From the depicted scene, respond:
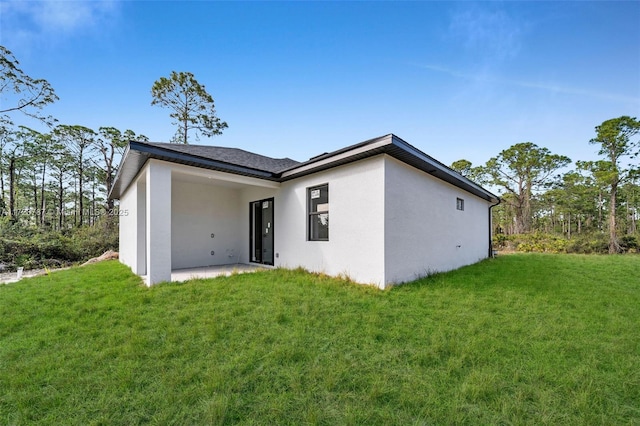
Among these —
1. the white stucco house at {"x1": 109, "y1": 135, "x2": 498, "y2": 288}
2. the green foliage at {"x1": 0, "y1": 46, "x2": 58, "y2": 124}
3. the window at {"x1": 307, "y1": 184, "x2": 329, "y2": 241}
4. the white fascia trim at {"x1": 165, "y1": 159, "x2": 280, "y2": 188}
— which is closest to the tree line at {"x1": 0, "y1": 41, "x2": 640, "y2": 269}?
the green foliage at {"x1": 0, "y1": 46, "x2": 58, "y2": 124}

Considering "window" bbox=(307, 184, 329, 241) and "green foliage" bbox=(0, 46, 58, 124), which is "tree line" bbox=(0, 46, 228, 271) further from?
"window" bbox=(307, 184, 329, 241)

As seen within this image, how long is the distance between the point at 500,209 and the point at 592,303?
100 feet

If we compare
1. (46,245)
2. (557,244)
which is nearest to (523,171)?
(557,244)

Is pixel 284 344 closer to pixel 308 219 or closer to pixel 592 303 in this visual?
pixel 308 219

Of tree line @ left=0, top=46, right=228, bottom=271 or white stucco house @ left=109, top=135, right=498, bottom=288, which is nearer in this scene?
white stucco house @ left=109, top=135, right=498, bottom=288

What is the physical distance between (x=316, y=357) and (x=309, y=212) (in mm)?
4291

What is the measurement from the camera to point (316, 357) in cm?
270

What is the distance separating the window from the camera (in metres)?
6.35

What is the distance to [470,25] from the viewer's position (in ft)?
25.1

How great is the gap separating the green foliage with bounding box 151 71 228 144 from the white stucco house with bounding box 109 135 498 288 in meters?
10.9

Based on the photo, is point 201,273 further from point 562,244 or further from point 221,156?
point 562,244

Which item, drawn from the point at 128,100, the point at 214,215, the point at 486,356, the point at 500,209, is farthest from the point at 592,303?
the point at 500,209

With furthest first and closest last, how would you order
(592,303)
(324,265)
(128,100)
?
(128,100) < (324,265) < (592,303)

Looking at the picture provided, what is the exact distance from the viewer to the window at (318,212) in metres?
6.35
